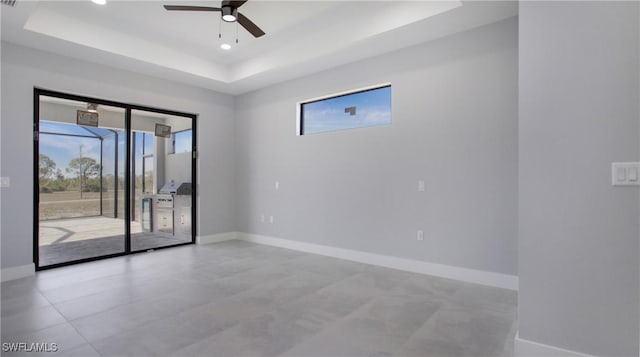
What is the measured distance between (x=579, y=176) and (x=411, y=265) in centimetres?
250

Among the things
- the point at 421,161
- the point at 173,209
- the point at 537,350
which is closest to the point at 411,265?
the point at 421,161

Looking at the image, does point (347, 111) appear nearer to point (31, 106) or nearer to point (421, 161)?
point (421, 161)

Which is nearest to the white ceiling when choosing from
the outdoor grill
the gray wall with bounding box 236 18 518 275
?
the gray wall with bounding box 236 18 518 275

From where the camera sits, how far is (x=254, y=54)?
A: 17.1 ft

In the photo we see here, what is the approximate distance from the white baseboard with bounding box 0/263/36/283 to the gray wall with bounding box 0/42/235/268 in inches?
2.1

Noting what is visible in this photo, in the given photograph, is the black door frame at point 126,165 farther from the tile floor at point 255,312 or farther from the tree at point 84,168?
the tile floor at point 255,312

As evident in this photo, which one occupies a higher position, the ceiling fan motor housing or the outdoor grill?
the ceiling fan motor housing

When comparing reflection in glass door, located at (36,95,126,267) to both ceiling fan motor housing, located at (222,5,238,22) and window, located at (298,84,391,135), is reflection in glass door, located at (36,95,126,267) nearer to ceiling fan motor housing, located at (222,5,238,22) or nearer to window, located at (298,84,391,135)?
ceiling fan motor housing, located at (222,5,238,22)

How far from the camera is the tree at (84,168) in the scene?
15.3 feet

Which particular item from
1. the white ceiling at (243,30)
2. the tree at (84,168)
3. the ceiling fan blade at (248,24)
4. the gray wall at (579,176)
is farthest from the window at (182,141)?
the gray wall at (579,176)

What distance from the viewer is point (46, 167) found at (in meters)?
4.36

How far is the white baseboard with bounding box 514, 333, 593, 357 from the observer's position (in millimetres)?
1956

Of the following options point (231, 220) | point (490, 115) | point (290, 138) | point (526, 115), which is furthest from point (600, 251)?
point (231, 220)

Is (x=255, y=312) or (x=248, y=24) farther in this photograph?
(x=248, y=24)
